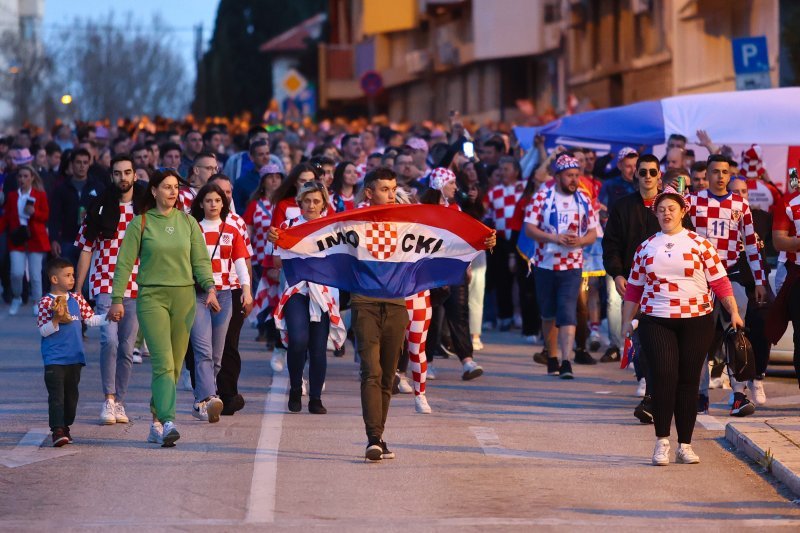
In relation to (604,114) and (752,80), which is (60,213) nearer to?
(604,114)

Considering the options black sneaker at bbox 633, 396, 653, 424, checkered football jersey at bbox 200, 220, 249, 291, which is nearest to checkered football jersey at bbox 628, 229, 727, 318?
black sneaker at bbox 633, 396, 653, 424

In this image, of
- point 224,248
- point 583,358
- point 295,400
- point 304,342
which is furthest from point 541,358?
point 224,248

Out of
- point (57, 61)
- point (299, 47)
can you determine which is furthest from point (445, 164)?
point (57, 61)

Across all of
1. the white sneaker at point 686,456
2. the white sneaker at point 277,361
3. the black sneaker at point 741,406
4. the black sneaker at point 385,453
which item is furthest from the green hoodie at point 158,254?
the white sneaker at point 277,361

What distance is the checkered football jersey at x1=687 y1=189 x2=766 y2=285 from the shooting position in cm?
1448

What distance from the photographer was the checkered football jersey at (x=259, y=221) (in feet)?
60.0

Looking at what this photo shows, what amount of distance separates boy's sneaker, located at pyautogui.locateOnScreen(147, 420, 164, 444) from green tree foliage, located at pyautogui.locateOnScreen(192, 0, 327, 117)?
81.8 metres

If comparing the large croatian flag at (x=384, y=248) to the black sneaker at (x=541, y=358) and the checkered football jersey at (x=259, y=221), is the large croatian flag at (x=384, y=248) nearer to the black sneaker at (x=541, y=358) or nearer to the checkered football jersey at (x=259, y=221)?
the checkered football jersey at (x=259, y=221)

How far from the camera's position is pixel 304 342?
47.9ft

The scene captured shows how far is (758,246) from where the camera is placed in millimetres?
14531

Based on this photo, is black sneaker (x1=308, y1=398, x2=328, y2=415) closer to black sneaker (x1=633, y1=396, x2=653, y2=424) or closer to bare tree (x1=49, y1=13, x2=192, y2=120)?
black sneaker (x1=633, y1=396, x2=653, y2=424)

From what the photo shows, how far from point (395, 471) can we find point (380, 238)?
1880 mm

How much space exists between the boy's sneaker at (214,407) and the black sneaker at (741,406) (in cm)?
384

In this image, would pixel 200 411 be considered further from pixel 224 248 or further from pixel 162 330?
pixel 162 330
